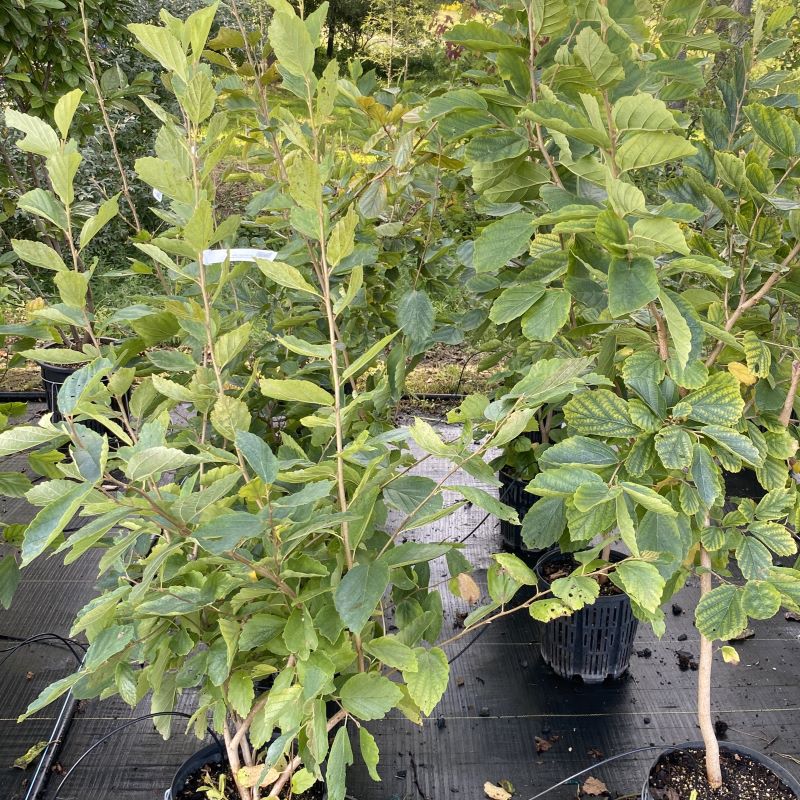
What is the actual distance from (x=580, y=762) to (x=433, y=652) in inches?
37.9

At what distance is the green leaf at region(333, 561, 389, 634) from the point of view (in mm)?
851

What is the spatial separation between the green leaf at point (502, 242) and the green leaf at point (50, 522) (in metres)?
0.56

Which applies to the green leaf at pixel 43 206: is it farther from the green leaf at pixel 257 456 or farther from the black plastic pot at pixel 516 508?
the black plastic pot at pixel 516 508

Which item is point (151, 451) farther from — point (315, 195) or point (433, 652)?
point (433, 652)

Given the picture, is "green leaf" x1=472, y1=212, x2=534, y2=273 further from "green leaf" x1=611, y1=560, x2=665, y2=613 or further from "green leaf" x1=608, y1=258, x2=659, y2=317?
"green leaf" x1=611, y1=560, x2=665, y2=613

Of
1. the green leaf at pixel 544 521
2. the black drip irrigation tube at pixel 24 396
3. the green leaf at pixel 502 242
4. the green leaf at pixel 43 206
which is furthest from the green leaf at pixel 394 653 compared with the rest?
the black drip irrigation tube at pixel 24 396

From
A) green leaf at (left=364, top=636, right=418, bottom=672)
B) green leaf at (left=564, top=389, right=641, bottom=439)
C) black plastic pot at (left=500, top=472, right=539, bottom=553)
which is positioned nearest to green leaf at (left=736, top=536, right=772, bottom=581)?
green leaf at (left=564, top=389, right=641, bottom=439)

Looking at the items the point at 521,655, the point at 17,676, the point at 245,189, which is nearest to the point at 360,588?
the point at 521,655

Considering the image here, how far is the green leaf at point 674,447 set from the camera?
919mm

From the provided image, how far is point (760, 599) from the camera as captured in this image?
3.30 ft

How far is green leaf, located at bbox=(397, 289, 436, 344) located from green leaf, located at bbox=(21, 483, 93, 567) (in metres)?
0.80

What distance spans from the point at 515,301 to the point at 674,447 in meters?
0.28

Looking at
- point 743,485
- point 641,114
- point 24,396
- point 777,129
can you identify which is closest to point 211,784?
point 641,114

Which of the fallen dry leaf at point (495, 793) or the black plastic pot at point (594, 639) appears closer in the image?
the fallen dry leaf at point (495, 793)
